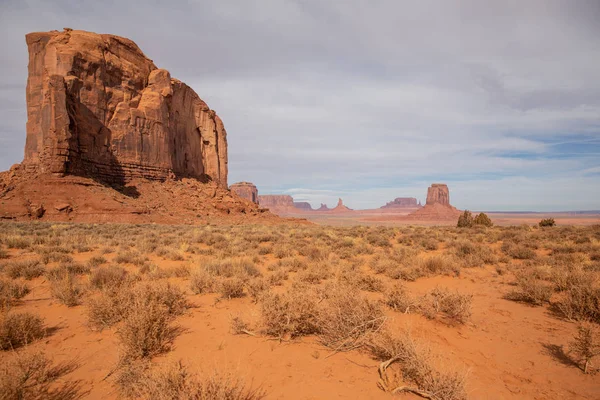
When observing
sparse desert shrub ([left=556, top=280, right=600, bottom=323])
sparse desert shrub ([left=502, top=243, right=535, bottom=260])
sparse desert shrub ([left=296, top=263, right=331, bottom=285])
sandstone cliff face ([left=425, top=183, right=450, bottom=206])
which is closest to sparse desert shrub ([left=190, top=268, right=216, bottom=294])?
sparse desert shrub ([left=296, top=263, right=331, bottom=285])

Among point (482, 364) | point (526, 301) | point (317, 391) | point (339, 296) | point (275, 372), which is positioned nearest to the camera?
point (317, 391)

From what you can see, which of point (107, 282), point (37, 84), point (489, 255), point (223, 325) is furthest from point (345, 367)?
point (37, 84)

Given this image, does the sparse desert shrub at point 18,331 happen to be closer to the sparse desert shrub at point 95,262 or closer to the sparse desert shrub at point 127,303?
the sparse desert shrub at point 127,303

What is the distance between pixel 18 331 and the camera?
3.62 metres

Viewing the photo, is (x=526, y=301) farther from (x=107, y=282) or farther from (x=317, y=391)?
(x=107, y=282)

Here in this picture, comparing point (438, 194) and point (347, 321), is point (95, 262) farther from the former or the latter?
point (438, 194)

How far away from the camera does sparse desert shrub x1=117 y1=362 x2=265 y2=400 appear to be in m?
2.27

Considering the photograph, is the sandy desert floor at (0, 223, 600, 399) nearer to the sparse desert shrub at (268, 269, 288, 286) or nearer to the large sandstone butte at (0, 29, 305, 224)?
the sparse desert shrub at (268, 269, 288, 286)

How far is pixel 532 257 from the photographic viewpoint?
920 cm

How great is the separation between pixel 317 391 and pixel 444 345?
201 cm

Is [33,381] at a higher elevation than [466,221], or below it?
below

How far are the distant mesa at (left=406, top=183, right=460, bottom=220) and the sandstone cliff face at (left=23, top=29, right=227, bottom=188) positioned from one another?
4123 inches

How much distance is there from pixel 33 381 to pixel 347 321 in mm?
3513

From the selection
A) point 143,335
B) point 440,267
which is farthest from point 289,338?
point 440,267
